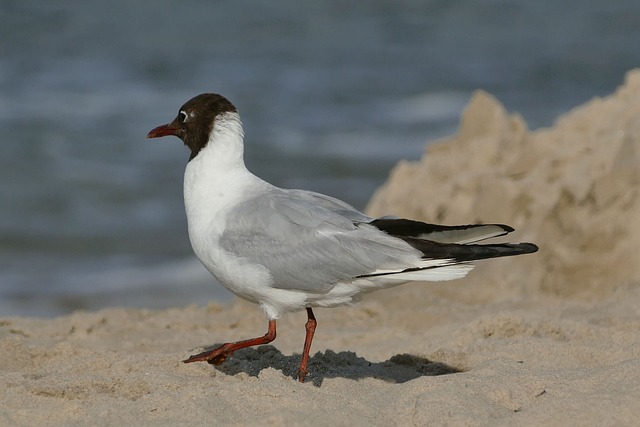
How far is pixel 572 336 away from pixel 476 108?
12.5 feet

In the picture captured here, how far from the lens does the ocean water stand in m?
10.9

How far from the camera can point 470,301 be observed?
7.07 meters

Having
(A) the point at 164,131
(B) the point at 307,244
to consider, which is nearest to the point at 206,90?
(A) the point at 164,131

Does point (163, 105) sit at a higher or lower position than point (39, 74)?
lower

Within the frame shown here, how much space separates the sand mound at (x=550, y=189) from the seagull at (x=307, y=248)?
2220 millimetres

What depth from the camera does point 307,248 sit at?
471 cm

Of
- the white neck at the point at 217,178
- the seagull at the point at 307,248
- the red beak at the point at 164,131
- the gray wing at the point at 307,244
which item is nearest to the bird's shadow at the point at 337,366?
the seagull at the point at 307,248

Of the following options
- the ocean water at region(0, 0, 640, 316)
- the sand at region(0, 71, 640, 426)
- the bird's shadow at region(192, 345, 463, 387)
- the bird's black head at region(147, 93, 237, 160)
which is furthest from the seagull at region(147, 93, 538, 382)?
the ocean water at region(0, 0, 640, 316)

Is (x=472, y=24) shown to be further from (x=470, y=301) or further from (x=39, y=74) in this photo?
(x=470, y=301)

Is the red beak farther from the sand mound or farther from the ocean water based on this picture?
the ocean water

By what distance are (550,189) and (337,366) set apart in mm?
2871

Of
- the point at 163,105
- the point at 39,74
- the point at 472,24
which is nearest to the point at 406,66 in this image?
the point at 472,24

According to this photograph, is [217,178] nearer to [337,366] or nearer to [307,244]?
[307,244]

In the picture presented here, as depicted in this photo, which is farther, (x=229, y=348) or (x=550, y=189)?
(x=550, y=189)
